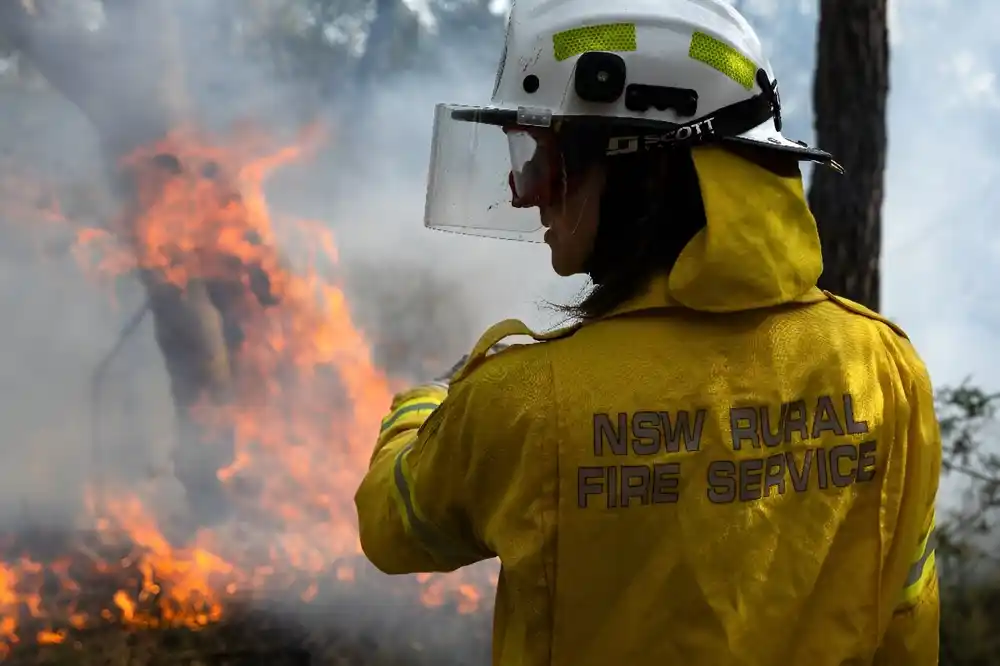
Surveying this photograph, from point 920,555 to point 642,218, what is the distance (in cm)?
76

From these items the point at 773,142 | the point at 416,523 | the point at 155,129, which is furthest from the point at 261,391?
the point at 773,142

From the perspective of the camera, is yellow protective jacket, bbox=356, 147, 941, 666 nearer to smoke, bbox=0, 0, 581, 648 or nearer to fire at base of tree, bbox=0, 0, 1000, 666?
fire at base of tree, bbox=0, 0, 1000, 666

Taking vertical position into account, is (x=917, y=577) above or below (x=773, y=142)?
below

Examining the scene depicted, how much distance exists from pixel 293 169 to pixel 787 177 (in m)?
3.75

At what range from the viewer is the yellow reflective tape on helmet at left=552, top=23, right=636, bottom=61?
60.6 inches

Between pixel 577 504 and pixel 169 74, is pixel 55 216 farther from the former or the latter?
pixel 577 504

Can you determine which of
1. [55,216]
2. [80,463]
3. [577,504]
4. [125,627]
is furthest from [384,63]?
[577,504]

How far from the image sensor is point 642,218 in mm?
1455

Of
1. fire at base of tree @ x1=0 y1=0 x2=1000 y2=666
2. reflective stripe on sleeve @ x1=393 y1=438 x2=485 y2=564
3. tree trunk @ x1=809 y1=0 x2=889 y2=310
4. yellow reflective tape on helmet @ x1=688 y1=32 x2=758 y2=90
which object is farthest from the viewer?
fire at base of tree @ x1=0 y1=0 x2=1000 y2=666

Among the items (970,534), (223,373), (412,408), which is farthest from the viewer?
(970,534)

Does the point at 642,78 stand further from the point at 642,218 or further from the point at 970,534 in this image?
the point at 970,534

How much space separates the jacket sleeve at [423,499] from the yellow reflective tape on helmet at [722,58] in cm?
75

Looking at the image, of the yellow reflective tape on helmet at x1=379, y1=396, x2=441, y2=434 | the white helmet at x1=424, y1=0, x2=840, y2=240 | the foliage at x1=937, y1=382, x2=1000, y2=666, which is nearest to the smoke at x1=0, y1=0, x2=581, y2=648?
the foliage at x1=937, y1=382, x2=1000, y2=666

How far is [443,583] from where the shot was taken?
4566mm
